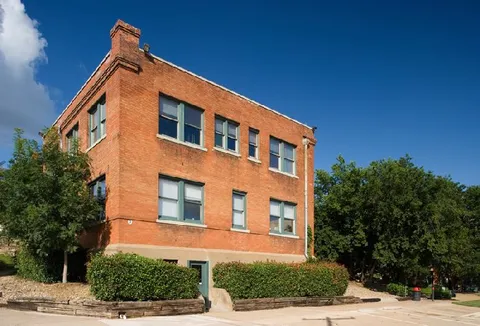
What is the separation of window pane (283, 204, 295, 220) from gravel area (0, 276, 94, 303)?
1238cm

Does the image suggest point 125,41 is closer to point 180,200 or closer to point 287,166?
point 180,200

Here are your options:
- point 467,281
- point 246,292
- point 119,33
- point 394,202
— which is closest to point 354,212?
point 394,202

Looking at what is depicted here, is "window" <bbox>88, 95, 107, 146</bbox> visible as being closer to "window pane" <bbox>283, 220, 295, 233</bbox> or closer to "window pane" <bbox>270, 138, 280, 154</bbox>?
"window pane" <bbox>270, 138, 280, 154</bbox>

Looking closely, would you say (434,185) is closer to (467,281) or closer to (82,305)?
(82,305)

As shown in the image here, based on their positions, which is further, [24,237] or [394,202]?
[394,202]

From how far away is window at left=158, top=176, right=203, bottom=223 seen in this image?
65.1ft

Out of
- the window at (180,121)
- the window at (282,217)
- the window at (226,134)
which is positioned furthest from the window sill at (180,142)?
the window at (282,217)

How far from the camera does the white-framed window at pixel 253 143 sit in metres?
24.9

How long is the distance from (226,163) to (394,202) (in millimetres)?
14044

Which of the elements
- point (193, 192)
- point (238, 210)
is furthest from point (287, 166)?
point (193, 192)

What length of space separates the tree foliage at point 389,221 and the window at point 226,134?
12691 mm

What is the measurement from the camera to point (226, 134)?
23.4m

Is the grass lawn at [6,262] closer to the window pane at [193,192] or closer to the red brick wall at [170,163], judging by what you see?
the red brick wall at [170,163]

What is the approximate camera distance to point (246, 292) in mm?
18297
